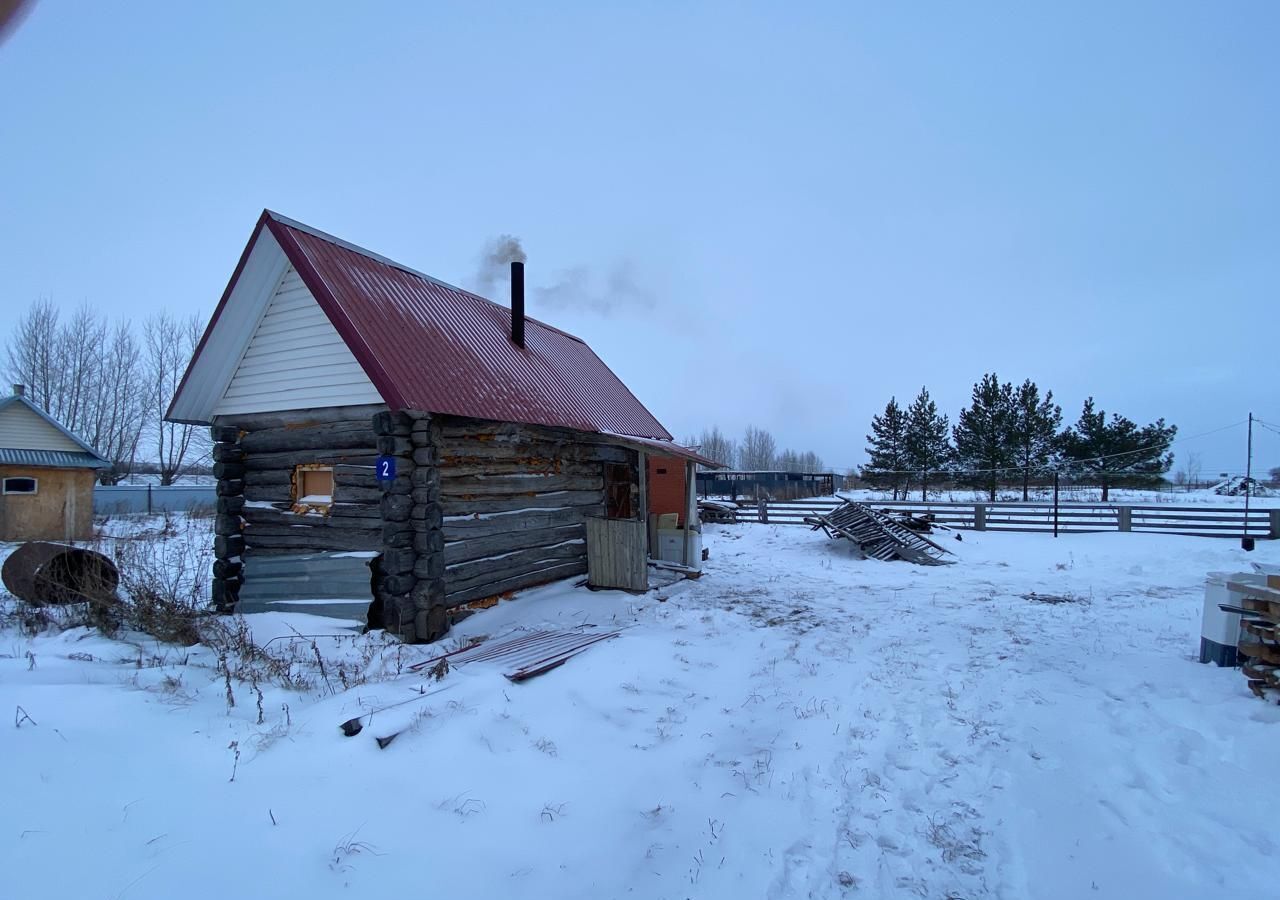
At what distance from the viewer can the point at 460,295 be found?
13.5m

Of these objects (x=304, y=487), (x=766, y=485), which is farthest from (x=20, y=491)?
(x=766, y=485)

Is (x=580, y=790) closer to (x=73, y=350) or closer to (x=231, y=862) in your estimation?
(x=231, y=862)

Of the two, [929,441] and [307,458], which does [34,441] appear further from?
[929,441]

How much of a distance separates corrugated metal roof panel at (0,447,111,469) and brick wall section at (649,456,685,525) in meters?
20.6

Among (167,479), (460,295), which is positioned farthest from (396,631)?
(167,479)

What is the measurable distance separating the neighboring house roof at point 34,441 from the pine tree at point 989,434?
137 ft

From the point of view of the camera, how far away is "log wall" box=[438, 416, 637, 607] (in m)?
9.41

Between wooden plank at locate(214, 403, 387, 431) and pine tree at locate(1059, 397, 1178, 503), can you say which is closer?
wooden plank at locate(214, 403, 387, 431)

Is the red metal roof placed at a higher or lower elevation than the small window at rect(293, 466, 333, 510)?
higher

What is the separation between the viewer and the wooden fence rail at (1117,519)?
62.0ft

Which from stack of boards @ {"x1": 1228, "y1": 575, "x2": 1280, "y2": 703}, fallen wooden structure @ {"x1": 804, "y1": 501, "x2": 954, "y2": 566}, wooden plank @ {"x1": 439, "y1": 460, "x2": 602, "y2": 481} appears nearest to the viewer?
stack of boards @ {"x1": 1228, "y1": 575, "x2": 1280, "y2": 703}

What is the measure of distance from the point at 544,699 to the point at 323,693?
1.99 m

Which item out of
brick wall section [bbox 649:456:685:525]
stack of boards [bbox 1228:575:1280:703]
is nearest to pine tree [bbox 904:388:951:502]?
brick wall section [bbox 649:456:685:525]

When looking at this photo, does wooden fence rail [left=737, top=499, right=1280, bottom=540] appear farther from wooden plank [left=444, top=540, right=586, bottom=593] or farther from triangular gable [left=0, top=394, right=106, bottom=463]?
triangular gable [left=0, top=394, right=106, bottom=463]
